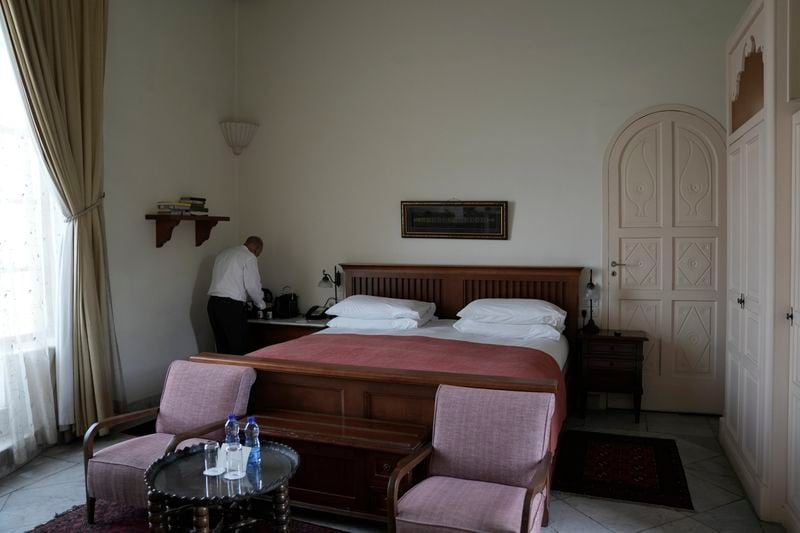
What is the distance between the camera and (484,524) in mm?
2389

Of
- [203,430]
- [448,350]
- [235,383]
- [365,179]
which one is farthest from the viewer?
[365,179]

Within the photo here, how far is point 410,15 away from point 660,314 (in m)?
3.54

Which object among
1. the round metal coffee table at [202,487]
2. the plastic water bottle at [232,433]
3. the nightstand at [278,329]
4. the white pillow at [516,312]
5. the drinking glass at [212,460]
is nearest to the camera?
the round metal coffee table at [202,487]

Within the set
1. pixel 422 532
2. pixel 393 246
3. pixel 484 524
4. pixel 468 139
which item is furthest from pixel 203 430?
pixel 468 139

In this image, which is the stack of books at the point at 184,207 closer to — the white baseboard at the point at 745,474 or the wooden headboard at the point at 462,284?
the wooden headboard at the point at 462,284

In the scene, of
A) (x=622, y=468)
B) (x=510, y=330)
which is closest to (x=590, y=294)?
(x=510, y=330)

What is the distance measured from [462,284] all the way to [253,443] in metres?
3.10

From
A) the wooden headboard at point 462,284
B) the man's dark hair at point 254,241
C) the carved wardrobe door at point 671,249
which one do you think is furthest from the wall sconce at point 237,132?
the carved wardrobe door at point 671,249

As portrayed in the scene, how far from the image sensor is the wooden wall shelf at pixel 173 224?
529cm

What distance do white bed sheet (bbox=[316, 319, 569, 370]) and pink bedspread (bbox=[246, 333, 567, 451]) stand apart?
14 centimetres

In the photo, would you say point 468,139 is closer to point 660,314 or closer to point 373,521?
point 660,314

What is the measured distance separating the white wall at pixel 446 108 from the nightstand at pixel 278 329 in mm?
539

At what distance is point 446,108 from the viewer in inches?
224

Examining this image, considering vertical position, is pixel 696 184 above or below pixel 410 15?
below
